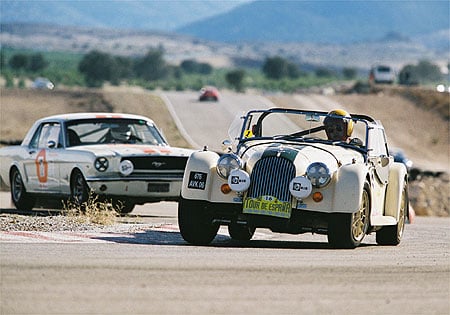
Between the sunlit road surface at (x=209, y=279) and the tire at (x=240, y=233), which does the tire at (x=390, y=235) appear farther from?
the tire at (x=240, y=233)

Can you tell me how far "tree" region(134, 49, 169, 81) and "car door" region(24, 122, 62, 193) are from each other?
5839 inches

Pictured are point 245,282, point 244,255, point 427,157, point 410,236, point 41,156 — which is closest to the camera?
point 245,282

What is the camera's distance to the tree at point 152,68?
168875mm

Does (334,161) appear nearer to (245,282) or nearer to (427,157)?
(245,282)

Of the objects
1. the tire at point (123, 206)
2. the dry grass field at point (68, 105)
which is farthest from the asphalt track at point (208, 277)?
the dry grass field at point (68, 105)

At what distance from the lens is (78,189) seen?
57.8 ft

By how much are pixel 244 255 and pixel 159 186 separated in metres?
6.75

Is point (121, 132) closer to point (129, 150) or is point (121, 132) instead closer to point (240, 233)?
point (129, 150)

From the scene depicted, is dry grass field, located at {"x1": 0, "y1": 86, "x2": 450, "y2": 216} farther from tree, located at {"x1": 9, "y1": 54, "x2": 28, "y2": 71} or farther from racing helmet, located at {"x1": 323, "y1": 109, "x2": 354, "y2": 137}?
tree, located at {"x1": 9, "y1": 54, "x2": 28, "y2": 71}

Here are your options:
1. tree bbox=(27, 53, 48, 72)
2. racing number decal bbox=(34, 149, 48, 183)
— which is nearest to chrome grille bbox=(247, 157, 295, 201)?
racing number decal bbox=(34, 149, 48, 183)

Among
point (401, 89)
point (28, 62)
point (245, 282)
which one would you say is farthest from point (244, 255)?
point (28, 62)

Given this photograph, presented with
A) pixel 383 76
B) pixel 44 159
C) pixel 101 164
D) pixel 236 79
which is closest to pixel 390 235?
pixel 101 164

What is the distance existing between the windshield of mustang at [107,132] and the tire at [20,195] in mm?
1342

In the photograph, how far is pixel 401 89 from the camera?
280 ft
